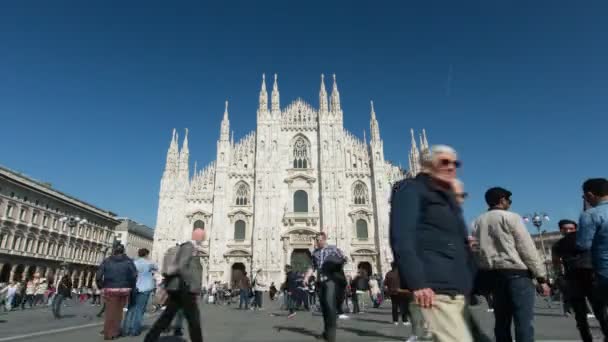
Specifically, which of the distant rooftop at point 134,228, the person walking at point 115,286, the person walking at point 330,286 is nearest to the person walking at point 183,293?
the person walking at point 330,286

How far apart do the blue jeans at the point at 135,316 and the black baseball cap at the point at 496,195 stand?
6519 millimetres

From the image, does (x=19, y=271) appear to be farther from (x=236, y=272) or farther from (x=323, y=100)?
(x=323, y=100)

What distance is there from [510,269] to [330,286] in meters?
2.75

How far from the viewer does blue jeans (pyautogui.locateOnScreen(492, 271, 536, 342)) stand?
3.65 metres

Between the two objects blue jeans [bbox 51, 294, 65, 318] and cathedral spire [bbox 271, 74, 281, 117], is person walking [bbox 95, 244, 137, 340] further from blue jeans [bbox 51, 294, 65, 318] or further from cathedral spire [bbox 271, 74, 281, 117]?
cathedral spire [bbox 271, 74, 281, 117]

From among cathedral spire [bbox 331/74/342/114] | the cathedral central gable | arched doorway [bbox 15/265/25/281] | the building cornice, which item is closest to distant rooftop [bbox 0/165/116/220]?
the building cornice

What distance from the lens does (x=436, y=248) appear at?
2.31 m

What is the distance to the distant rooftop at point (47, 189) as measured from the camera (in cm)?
3449

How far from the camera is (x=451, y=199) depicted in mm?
2475

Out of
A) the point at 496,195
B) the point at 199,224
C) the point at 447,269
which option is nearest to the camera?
the point at 447,269

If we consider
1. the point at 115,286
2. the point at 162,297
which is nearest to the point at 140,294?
the point at 115,286

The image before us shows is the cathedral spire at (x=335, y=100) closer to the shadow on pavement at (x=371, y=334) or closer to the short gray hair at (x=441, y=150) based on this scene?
the shadow on pavement at (x=371, y=334)

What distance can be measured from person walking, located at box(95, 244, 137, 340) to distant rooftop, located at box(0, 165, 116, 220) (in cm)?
3409

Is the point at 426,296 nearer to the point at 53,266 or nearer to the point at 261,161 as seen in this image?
the point at 261,161
